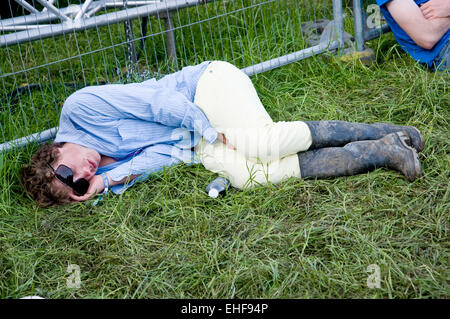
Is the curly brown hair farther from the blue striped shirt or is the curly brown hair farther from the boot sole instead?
the boot sole

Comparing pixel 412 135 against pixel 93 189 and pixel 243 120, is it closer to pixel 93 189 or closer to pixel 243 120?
pixel 243 120

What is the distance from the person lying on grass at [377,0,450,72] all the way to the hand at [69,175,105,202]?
225cm

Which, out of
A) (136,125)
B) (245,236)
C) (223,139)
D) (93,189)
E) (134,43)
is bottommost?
(245,236)

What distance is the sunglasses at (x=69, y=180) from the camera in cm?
296

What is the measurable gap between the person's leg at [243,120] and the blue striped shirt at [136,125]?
74 millimetres

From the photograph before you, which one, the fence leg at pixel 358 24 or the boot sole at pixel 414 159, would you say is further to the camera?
the fence leg at pixel 358 24

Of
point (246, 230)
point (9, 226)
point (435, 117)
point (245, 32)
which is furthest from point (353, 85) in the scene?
point (9, 226)

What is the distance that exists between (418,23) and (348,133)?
1252mm

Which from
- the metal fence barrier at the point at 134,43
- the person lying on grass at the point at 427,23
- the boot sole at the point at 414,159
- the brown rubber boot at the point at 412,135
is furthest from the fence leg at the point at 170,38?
the boot sole at the point at 414,159

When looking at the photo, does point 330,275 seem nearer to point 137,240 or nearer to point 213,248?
point 213,248

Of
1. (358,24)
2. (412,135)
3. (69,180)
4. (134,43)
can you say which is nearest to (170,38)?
(134,43)

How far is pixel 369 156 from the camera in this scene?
2.92 metres

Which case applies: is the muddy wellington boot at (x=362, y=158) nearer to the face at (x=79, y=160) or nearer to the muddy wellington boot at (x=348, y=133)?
the muddy wellington boot at (x=348, y=133)

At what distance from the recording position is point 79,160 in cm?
304
